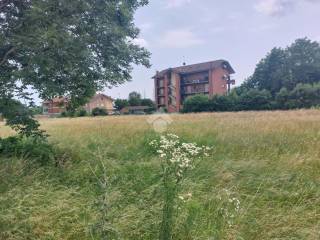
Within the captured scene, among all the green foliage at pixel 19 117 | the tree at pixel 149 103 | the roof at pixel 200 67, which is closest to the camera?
the green foliage at pixel 19 117

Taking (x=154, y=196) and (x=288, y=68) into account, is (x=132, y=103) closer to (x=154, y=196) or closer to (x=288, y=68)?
(x=288, y=68)

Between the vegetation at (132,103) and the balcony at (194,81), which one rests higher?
the balcony at (194,81)

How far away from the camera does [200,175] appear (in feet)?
15.7

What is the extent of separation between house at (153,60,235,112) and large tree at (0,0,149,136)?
60.1 m

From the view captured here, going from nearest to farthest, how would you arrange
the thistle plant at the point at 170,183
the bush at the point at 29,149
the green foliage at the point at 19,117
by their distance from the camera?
the thistle plant at the point at 170,183 → the green foliage at the point at 19,117 → the bush at the point at 29,149

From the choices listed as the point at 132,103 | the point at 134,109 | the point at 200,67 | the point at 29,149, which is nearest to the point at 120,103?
the point at 132,103

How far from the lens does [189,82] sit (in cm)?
7025

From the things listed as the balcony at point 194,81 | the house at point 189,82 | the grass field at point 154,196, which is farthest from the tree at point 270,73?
the grass field at point 154,196

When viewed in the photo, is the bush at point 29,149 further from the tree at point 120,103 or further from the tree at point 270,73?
the tree at point 120,103

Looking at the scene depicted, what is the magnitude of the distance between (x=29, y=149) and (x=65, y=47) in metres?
2.12

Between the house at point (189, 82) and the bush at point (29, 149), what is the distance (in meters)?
60.6

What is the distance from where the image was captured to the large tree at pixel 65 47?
511 centimetres

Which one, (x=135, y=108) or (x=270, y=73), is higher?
(x=270, y=73)

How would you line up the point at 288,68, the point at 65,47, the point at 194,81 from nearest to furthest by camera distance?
the point at 65,47, the point at 288,68, the point at 194,81
